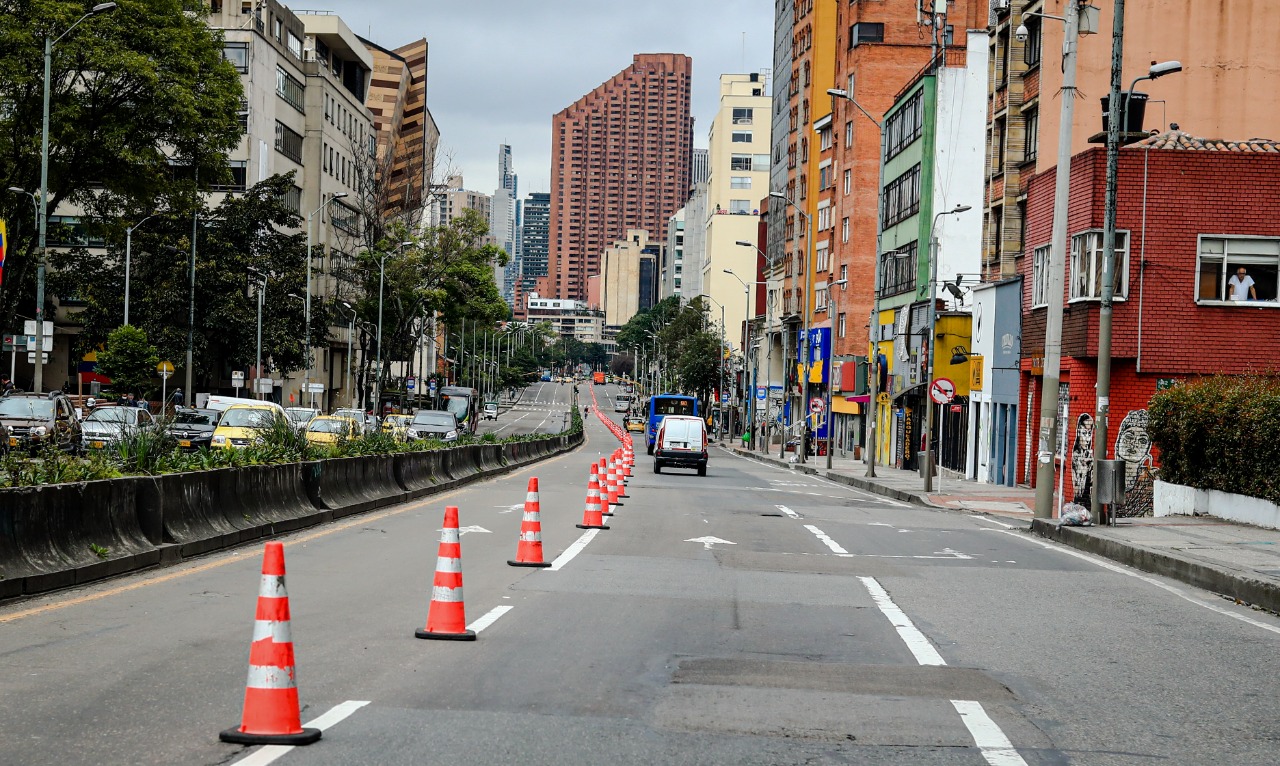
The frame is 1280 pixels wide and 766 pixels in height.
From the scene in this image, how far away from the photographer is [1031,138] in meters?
44.3

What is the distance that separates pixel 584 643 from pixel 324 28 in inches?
4002

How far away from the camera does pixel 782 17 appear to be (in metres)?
111

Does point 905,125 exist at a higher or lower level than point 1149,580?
higher

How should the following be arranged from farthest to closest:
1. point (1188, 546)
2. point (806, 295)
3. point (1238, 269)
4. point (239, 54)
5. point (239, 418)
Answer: point (239, 54)
point (806, 295)
point (1238, 269)
point (239, 418)
point (1188, 546)

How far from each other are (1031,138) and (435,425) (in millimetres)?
22921

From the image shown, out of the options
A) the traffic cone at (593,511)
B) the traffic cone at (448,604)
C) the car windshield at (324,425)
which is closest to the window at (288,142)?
the car windshield at (324,425)

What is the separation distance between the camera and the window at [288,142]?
88.8 m

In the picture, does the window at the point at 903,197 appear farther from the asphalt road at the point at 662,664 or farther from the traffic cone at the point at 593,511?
the asphalt road at the point at 662,664

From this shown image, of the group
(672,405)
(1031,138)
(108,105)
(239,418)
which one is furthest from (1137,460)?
(672,405)

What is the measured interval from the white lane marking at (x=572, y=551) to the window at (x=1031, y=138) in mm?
27503

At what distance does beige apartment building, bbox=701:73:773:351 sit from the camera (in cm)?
15788

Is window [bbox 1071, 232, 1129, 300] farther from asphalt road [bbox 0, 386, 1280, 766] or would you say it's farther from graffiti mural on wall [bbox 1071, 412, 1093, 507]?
asphalt road [bbox 0, 386, 1280, 766]

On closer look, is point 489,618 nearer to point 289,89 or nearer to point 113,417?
point 113,417

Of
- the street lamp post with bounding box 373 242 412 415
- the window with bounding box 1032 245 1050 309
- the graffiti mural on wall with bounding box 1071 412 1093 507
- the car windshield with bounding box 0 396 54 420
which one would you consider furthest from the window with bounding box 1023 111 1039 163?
the street lamp post with bounding box 373 242 412 415
